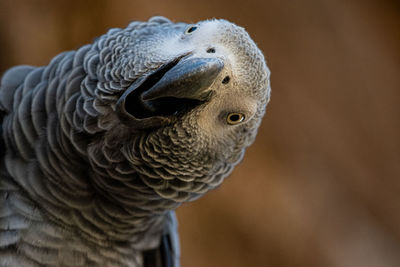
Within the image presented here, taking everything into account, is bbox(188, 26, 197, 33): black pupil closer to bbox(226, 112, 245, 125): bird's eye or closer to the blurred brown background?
bbox(226, 112, 245, 125): bird's eye

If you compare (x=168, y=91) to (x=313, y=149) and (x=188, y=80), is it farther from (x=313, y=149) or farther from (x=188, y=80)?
(x=313, y=149)

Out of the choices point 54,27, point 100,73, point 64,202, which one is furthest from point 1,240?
point 54,27

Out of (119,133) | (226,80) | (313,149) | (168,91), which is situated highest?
(313,149)

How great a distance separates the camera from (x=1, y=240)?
3.68 feet

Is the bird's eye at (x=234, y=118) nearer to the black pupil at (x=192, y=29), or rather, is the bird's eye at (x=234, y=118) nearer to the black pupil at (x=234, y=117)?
the black pupil at (x=234, y=117)

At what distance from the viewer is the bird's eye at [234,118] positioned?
3.22 feet

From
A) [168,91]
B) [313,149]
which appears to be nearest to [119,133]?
[168,91]

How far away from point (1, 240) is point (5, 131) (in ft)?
0.97

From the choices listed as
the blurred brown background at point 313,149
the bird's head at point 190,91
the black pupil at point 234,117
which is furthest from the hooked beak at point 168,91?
the blurred brown background at point 313,149

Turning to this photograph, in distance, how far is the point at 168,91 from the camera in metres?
0.85

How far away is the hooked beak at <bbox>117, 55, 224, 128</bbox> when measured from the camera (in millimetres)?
851

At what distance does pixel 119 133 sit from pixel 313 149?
4.31 feet

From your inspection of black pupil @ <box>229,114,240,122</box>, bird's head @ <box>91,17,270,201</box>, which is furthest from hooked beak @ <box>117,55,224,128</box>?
black pupil @ <box>229,114,240,122</box>

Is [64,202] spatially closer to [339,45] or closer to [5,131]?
[5,131]
